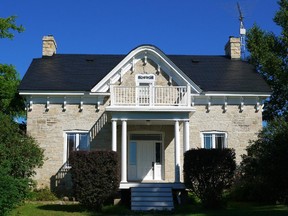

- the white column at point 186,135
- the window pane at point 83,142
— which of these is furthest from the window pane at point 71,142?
the white column at point 186,135

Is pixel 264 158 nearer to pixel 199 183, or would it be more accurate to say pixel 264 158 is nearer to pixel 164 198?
pixel 199 183

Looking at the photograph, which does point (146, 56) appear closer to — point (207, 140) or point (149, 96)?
point (149, 96)

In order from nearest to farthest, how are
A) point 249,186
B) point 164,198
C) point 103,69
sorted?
point 164,198, point 249,186, point 103,69

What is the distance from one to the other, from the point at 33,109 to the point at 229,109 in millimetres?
9976

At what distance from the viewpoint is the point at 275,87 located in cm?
3103

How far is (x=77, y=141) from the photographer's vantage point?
908 inches

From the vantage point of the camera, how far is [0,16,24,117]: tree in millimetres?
26906

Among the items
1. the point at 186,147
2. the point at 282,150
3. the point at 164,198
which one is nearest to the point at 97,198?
the point at 164,198

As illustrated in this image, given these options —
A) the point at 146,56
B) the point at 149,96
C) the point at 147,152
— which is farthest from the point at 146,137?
the point at 146,56

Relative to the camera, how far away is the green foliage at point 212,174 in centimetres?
1788

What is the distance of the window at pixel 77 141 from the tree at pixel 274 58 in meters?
13.6

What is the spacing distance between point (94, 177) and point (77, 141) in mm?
5843

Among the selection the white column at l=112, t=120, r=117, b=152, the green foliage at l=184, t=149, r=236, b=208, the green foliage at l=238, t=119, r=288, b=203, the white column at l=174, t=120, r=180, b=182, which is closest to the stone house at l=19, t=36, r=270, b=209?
the white column at l=174, t=120, r=180, b=182

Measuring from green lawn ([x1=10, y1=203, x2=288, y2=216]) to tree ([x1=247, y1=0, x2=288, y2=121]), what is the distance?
13.1m
